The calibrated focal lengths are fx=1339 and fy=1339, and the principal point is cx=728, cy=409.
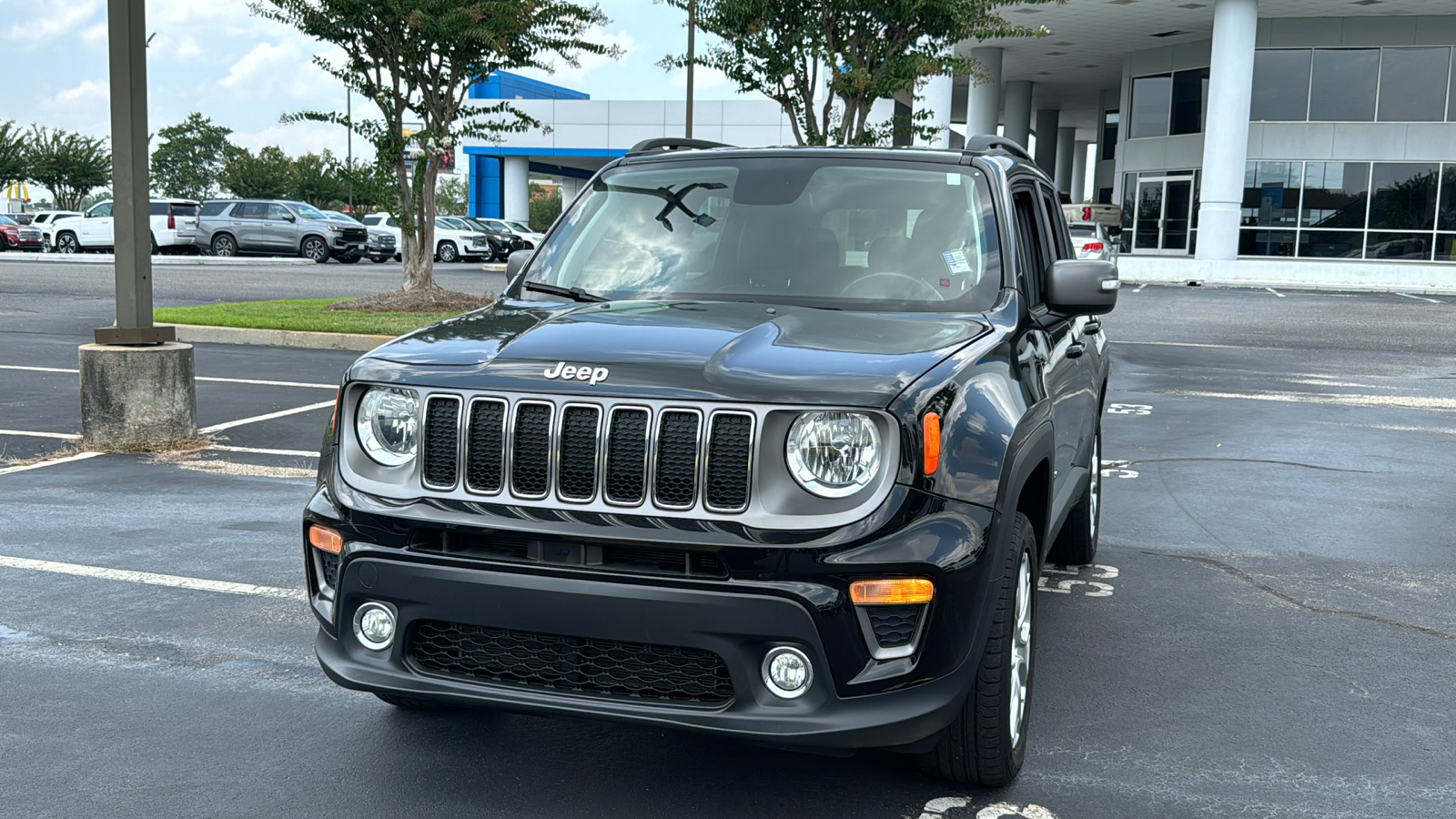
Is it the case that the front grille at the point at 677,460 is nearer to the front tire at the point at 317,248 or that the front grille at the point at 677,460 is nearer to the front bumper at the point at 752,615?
the front bumper at the point at 752,615

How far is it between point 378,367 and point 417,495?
400mm

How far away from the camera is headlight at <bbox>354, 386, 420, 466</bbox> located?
3.41 m

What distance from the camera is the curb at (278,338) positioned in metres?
14.8

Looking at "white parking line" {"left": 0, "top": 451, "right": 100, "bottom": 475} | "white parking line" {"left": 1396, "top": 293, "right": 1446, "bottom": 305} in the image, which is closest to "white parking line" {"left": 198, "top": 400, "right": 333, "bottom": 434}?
"white parking line" {"left": 0, "top": 451, "right": 100, "bottom": 475}

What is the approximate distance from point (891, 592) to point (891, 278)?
153 centimetres

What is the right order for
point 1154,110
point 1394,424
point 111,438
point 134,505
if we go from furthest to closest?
point 1154,110, point 1394,424, point 111,438, point 134,505

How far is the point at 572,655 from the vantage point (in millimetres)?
3205

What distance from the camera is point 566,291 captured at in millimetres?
4484

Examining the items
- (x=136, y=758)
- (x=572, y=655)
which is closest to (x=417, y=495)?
(x=572, y=655)

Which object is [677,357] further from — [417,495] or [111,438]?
[111,438]

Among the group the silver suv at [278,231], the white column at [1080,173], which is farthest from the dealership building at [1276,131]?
the white column at [1080,173]

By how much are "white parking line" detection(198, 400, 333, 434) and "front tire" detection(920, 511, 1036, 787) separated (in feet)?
23.0

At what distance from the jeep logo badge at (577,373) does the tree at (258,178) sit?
7920 cm

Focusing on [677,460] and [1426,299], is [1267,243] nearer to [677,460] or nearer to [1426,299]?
[1426,299]
